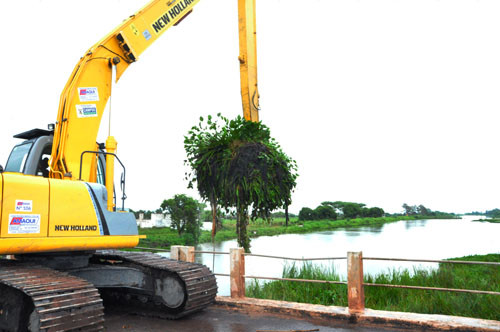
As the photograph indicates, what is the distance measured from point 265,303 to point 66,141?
391 cm

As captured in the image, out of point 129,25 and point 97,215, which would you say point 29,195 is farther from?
point 129,25

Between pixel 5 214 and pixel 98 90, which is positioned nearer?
pixel 5 214

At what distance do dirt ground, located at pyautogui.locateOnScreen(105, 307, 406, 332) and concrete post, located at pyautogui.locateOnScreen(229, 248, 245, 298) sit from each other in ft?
2.01

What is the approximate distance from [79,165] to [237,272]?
3131 mm

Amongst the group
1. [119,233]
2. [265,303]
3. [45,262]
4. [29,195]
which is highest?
[29,195]

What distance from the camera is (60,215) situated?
16.4 ft

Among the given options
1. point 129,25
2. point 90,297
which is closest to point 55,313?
point 90,297

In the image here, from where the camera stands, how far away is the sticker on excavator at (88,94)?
618cm

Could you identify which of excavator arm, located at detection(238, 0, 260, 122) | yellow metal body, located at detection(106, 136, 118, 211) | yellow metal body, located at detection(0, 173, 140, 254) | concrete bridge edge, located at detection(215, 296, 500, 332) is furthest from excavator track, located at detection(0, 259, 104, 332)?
excavator arm, located at detection(238, 0, 260, 122)

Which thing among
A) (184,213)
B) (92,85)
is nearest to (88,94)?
(92,85)

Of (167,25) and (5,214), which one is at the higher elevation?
(167,25)

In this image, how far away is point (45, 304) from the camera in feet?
13.4

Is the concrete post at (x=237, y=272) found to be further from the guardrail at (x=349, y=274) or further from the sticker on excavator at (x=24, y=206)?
the sticker on excavator at (x=24, y=206)

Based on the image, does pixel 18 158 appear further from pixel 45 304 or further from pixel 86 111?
pixel 45 304
